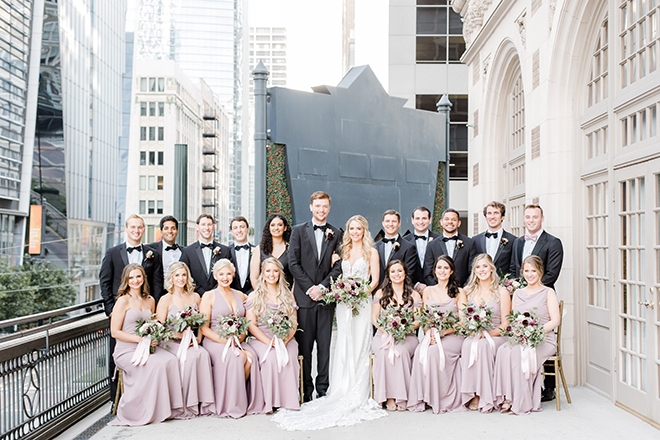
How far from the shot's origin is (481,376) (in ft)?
18.6

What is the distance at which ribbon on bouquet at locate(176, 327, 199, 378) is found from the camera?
18.2 ft

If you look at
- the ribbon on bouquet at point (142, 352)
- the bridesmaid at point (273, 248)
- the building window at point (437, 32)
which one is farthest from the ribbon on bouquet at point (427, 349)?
the building window at point (437, 32)

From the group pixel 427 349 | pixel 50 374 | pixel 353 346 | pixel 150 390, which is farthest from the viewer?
pixel 353 346

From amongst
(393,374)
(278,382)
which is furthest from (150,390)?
(393,374)

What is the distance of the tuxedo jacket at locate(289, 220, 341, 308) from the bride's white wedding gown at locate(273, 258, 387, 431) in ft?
0.63

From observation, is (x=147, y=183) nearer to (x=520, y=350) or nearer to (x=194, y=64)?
(x=194, y=64)

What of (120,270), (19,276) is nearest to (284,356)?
(120,270)

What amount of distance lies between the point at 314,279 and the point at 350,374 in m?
1.05

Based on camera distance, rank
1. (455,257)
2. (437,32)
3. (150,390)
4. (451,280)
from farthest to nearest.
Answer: (437,32)
(455,257)
(451,280)
(150,390)

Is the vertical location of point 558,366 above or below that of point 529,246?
below

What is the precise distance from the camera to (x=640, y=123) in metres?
5.52

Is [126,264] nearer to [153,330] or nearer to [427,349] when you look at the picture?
[153,330]

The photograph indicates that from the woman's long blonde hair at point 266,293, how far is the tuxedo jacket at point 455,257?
1.70 m

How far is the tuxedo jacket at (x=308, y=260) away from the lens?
6105 millimetres
